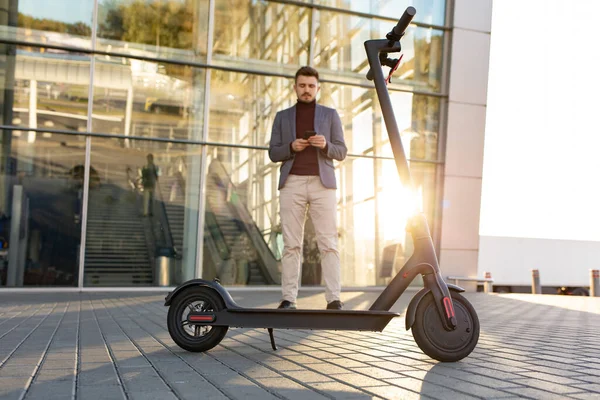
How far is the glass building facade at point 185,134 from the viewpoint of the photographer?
11.6 m

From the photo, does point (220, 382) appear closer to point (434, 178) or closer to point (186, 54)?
point (186, 54)

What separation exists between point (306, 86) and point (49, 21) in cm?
821

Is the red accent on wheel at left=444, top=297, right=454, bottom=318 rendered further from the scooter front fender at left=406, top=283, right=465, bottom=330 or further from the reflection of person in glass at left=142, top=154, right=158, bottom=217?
the reflection of person in glass at left=142, top=154, right=158, bottom=217

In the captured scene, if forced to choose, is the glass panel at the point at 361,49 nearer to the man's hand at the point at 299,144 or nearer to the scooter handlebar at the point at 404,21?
the man's hand at the point at 299,144

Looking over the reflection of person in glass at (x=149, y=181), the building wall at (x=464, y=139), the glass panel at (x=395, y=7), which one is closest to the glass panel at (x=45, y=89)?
the reflection of person in glass at (x=149, y=181)

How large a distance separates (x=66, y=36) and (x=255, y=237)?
4.64 meters

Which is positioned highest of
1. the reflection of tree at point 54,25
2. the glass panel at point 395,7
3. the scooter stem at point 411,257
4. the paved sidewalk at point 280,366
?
the glass panel at point 395,7

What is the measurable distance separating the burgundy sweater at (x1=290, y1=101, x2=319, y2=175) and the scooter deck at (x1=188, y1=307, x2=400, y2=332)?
1564 millimetres

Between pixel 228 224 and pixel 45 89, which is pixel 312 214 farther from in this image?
pixel 45 89

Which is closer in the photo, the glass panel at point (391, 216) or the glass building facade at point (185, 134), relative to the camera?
the glass building facade at point (185, 134)

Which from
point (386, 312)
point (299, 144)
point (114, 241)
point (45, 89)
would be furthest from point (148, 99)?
point (386, 312)

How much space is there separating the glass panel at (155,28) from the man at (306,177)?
7.74 m

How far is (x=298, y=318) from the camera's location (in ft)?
13.1

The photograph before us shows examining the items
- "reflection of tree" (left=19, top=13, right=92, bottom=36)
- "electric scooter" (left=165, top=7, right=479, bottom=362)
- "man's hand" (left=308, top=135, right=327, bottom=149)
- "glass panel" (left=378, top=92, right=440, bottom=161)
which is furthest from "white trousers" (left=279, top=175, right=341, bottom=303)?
"glass panel" (left=378, top=92, right=440, bottom=161)
